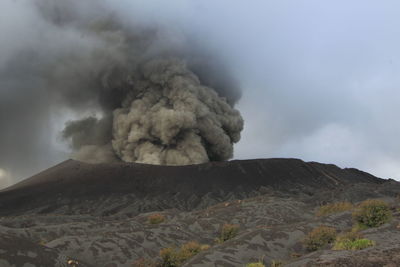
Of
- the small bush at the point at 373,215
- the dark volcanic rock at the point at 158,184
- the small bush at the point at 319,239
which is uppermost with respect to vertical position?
the dark volcanic rock at the point at 158,184

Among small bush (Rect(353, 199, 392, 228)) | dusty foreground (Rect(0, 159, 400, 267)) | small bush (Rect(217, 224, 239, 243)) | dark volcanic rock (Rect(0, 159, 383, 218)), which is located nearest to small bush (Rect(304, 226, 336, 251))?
dusty foreground (Rect(0, 159, 400, 267))

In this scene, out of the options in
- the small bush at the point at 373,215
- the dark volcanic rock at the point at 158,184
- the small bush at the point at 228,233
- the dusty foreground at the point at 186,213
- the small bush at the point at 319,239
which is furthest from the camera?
the dark volcanic rock at the point at 158,184

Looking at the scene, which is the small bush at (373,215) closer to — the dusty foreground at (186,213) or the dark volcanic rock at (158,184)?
the dusty foreground at (186,213)

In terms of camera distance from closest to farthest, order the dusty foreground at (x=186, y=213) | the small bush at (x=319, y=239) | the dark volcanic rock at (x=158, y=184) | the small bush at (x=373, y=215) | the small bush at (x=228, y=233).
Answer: the dusty foreground at (x=186, y=213) → the small bush at (x=319, y=239) → the small bush at (x=373, y=215) → the small bush at (x=228, y=233) → the dark volcanic rock at (x=158, y=184)

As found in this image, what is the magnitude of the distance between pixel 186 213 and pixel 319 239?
30.0 metres

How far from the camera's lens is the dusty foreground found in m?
15.9

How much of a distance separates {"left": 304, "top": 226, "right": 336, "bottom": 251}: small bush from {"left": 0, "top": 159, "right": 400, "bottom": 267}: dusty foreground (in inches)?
21.3

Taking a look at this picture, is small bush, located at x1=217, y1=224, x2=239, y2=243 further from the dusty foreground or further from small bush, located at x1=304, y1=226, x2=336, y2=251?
small bush, located at x1=304, y1=226, x2=336, y2=251

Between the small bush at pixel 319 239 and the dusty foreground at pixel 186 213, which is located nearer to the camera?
the dusty foreground at pixel 186 213

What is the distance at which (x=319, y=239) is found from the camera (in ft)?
59.7

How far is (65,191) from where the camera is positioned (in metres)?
84.1

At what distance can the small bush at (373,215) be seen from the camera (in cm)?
1995

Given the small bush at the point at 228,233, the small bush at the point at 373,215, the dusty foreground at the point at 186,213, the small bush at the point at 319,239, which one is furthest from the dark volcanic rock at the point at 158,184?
the small bush at the point at 319,239

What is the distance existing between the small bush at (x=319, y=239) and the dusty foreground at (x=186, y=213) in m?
0.54
